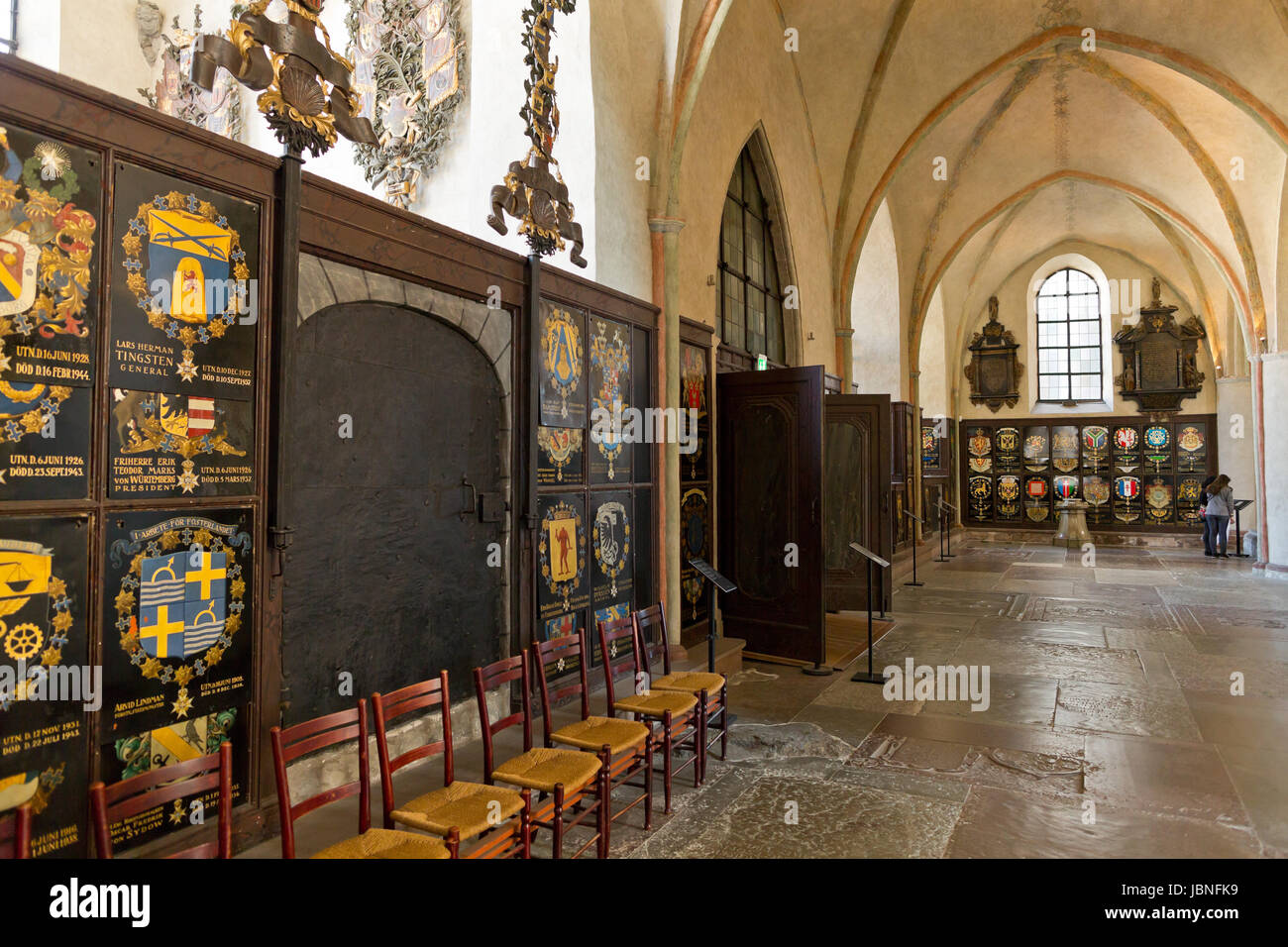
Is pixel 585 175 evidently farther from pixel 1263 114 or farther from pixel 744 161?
pixel 1263 114

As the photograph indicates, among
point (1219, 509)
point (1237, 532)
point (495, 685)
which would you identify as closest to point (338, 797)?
point (495, 685)

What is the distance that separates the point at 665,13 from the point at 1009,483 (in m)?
17.1

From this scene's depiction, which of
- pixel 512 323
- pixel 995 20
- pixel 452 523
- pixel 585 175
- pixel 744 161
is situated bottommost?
pixel 452 523

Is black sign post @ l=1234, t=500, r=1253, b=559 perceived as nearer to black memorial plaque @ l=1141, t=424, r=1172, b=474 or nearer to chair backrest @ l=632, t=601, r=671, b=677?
black memorial plaque @ l=1141, t=424, r=1172, b=474

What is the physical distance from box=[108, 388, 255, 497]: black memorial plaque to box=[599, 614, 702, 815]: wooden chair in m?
1.97

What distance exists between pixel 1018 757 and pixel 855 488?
5053 mm

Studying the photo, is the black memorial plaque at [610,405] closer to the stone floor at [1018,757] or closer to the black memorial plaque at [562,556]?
the black memorial plaque at [562,556]

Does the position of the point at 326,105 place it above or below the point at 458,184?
below

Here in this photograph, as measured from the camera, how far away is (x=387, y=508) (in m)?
4.22

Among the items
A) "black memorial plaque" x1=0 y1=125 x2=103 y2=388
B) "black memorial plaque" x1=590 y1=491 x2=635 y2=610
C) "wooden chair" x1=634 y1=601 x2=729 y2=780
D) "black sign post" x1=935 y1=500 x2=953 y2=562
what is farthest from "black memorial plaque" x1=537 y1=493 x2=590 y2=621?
"black sign post" x1=935 y1=500 x2=953 y2=562

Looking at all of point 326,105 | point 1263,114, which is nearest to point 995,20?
point 1263,114

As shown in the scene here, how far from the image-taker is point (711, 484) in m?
7.51

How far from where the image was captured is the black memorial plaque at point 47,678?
2621 mm

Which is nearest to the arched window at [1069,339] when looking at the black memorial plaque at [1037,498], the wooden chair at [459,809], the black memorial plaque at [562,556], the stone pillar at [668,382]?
the black memorial plaque at [1037,498]
